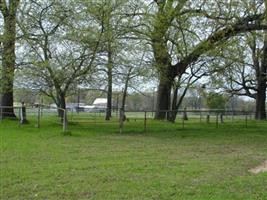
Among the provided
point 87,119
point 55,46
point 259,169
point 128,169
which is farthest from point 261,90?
point 128,169

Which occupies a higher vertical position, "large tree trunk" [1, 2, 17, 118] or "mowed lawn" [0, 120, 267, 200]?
"large tree trunk" [1, 2, 17, 118]

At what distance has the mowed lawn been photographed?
7.93 meters

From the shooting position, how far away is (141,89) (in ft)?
135

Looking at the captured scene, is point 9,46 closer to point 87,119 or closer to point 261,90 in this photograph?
point 87,119

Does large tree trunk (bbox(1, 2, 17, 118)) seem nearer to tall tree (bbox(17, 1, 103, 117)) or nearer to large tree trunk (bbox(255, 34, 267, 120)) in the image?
tall tree (bbox(17, 1, 103, 117))

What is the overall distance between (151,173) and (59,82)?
14.7 meters

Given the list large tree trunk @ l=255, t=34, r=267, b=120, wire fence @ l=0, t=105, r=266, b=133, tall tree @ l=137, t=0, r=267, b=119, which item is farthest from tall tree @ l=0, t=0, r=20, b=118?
large tree trunk @ l=255, t=34, r=267, b=120

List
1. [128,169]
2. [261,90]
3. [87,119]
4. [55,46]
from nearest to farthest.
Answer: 1. [128,169]
2. [55,46]
3. [87,119]
4. [261,90]

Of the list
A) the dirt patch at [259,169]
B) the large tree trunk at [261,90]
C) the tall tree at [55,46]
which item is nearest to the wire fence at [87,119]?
the tall tree at [55,46]

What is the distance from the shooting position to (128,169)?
34.0 ft

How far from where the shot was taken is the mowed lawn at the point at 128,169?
7930 millimetres

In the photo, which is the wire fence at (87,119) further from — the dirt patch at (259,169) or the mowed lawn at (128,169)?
the dirt patch at (259,169)

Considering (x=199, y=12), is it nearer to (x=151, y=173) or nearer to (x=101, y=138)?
(x=101, y=138)

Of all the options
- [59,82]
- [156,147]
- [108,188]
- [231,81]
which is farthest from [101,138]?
[231,81]
